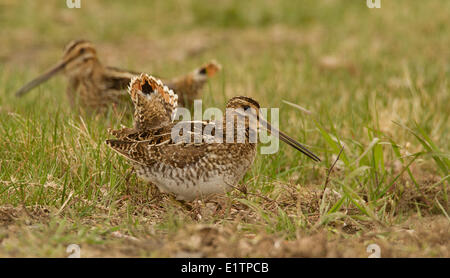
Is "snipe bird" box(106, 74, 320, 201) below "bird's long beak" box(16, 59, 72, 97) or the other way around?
below

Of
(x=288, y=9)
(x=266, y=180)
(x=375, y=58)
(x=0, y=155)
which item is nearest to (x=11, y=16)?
(x=288, y=9)

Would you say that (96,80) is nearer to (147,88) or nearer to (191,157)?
(147,88)

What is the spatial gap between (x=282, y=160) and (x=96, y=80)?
2.59m

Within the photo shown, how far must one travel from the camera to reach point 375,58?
9391 mm

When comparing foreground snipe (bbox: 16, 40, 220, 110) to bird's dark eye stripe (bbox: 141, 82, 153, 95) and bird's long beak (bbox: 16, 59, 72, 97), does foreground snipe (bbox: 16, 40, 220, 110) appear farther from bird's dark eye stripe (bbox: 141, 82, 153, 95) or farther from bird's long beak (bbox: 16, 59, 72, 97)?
bird's dark eye stripe (bbox: 141, 82, 153, 95)

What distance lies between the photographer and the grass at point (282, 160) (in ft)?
13.0

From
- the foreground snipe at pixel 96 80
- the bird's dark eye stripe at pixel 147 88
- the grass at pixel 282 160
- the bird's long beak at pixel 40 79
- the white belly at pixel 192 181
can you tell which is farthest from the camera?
the bird's long beak at pixel 40 79

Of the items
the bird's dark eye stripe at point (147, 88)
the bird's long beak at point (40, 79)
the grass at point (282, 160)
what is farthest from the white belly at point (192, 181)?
the bird's long beak at point (40, 79)

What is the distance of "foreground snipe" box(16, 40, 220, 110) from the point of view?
6.95m

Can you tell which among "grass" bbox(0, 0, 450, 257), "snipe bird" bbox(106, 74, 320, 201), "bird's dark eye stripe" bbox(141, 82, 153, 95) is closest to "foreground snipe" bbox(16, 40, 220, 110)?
"grass" bbox(0, 0, 450, 257)

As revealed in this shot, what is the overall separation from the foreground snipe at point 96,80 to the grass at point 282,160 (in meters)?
0.24

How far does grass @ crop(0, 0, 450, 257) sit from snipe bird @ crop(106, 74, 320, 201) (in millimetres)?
183

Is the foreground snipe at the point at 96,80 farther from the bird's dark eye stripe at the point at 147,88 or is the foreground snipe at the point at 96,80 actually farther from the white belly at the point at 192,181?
the white belly at the point at 192,181

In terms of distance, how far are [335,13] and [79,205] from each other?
8.69m
